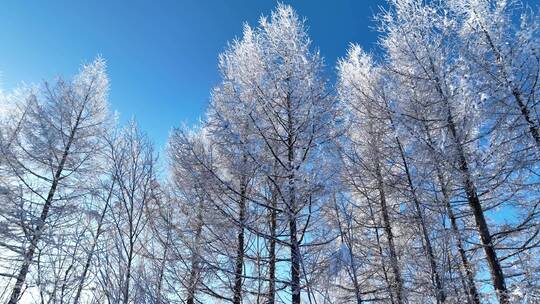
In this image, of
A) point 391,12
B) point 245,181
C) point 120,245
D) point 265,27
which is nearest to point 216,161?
point 245,181

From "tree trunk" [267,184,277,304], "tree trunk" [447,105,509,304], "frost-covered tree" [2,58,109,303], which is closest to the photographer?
"tree trunk" [267,184,277,304]

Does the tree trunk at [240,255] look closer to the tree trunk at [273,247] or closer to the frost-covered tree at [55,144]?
the tree trunk at [273,247]

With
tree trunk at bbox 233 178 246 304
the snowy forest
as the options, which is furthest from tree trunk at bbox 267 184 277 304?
tree trunk at bbox 233 178 246 304

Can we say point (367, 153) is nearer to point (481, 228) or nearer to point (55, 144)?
point (481, 228)

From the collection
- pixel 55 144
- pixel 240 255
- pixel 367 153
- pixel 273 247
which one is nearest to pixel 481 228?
pixel 367 153

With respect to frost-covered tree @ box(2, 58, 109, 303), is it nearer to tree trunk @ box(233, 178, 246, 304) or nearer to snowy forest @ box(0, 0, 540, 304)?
snowy forest @ box(0, 0, 540, 304)

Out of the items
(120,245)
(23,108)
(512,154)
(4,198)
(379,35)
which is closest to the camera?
(120,245)

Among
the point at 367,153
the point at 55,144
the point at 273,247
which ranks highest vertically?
the point at 55,144

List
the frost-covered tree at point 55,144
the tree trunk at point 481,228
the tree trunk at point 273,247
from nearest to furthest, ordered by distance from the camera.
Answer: the tree trunk at point 273,247
the tree trunk at point 481,228
the frost-covered tree at point 55,144

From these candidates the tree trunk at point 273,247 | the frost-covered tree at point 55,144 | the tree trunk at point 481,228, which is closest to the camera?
the tree trunk at point 273,247

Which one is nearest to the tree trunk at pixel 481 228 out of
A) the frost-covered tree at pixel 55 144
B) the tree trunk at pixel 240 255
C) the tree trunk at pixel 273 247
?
the tree trunk at pixel 273 247

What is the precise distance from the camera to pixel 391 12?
268 inches

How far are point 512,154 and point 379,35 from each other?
3.79 metres

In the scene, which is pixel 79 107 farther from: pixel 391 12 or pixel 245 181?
pixel 391 12
